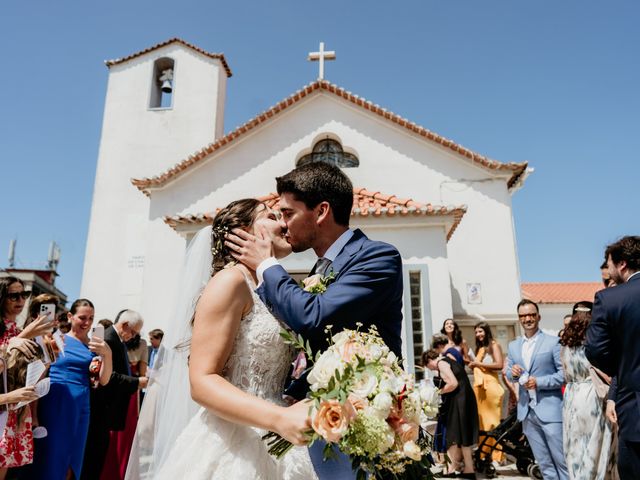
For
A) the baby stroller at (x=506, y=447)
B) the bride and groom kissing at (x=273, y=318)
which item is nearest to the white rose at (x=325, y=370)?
the bride and groom kissing at (x=273, y=318)

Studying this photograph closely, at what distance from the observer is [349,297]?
1885mm

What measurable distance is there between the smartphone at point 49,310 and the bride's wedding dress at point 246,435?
8.94ft

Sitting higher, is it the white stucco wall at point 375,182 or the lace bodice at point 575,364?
the white stucco wall at point 375,182

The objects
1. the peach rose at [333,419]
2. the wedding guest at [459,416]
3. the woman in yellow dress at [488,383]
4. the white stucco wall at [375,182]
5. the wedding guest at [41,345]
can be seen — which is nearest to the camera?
the peach rose at [333,419]

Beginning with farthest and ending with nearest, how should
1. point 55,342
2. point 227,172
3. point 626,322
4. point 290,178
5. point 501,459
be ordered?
point 227,172
point 501,459
point 55,342
point 626,322
point 290,178

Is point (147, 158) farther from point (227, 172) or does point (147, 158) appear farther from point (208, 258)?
point (208, 258)

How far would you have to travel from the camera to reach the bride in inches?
72.6

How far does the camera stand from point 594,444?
4.96 metres

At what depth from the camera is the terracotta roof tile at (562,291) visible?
34844 mm

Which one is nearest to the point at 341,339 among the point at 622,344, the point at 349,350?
the point at 349,350

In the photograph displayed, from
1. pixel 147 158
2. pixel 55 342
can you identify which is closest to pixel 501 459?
pixel 55 342

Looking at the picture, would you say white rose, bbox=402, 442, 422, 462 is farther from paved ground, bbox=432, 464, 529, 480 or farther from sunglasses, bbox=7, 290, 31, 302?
paved ground, bbox=432, 464, 529, 480

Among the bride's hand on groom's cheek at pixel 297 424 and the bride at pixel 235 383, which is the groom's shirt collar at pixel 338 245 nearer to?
the bride at pixel 235 383

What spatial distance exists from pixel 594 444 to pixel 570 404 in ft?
1.40
